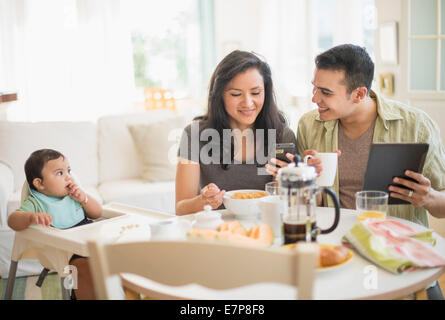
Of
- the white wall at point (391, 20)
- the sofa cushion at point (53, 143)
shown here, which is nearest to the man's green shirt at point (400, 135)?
the white wall at point (391, 20)

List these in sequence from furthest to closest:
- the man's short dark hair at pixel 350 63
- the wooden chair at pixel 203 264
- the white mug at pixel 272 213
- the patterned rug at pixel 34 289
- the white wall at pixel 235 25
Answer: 1. the white wall at pixel 235 25
2. the patterned rug at pixel 34 289
3. the man's short dark hair at pixel 350 63
4. the white mug at pixel 272 213
5. the wooden chair at pixel 203 264

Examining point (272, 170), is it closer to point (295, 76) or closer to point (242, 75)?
point (242, 75)

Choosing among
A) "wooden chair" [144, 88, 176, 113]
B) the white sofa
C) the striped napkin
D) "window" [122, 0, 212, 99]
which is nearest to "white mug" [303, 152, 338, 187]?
the striped napkin

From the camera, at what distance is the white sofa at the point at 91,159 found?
3.08 meters

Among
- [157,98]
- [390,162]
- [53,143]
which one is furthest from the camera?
[157,98]

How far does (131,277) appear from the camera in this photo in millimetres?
1182

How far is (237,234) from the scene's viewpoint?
1196 millimetres

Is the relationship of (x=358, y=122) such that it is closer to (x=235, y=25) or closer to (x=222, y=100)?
(x=222, y=100)

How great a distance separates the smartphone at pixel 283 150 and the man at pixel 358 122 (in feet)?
0.45

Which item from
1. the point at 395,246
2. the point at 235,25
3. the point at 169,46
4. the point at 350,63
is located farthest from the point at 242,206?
the point at 235,25

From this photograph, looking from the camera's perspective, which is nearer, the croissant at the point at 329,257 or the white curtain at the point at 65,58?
the croissant at the point at 329,257

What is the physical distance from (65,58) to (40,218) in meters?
3.48

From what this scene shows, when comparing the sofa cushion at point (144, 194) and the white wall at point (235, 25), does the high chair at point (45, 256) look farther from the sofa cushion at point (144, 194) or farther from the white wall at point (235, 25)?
the white wall at point (235, 25)

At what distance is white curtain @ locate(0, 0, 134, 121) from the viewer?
15.6 ft
